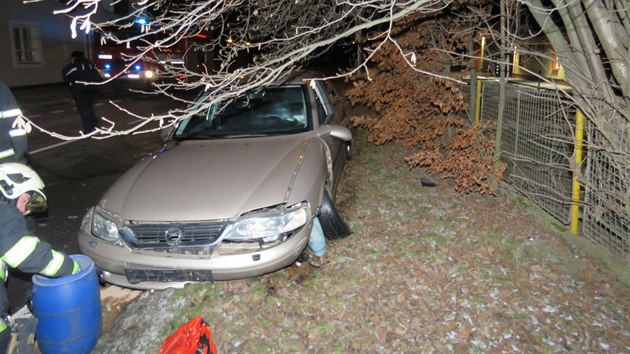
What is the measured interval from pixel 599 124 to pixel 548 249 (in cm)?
136

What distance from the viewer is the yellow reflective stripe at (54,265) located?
3.17 metres

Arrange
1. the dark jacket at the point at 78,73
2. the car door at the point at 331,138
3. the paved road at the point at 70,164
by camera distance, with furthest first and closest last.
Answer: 1. the dark jacket at the point at 78,73
2. the car door at the point at 331,138
3. the paved road at the point at 70,164

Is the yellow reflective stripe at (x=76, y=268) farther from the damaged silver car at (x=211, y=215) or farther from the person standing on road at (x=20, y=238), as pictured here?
the damaged silver car at (x=211, y=215)

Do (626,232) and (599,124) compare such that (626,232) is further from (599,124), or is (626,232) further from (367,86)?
(367,86)

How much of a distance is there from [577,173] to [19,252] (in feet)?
14.8

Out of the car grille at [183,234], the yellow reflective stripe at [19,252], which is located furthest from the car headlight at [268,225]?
the yellow reflective stripe at [19,252]

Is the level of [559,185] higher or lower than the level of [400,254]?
higher

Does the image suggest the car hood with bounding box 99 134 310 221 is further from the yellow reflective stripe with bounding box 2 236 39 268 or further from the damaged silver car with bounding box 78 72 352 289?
the yellow reflective stripe with bounding box 2 236 39 268

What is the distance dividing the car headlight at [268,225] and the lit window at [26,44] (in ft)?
76.1

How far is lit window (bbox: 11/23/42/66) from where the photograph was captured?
76.6 feet

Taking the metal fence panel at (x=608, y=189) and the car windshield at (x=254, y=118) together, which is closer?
the metal fence panel at (x=608, y=189)

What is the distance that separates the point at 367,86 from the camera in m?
7.81

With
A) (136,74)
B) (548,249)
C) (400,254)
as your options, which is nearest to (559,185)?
(548,249)

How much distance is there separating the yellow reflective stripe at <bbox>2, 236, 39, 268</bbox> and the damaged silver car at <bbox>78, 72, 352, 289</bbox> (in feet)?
3.88
